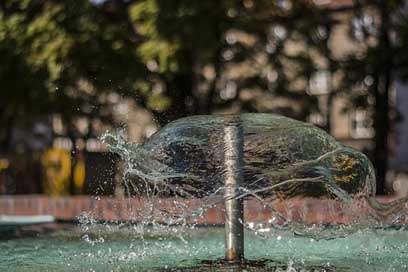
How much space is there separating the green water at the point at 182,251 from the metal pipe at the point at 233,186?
0.17m

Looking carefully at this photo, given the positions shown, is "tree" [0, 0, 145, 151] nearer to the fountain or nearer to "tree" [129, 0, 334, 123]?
"tree" [129, 0, 334, 123]

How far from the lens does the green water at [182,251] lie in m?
4.42

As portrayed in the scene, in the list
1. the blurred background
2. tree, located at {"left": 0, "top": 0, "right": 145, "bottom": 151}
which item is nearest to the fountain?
the blurred background

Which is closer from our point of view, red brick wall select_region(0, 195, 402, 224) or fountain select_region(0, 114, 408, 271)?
fountain select_region(0, 114, 408, 271)

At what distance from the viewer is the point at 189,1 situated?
11539 millimetres

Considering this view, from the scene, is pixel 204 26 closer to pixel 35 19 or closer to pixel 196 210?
pixel 35 19

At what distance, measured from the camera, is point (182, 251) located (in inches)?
206

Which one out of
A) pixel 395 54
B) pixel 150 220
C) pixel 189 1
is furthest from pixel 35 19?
pixel 150 220

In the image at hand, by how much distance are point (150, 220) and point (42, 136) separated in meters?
11.6

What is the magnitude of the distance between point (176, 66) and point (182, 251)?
22.2ft

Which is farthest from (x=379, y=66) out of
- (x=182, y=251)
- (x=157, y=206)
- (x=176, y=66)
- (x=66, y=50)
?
(x=157, y=206)

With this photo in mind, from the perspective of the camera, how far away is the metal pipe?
4.30m

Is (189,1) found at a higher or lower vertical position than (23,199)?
higher

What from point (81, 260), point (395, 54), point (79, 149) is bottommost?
point (81, 260)
